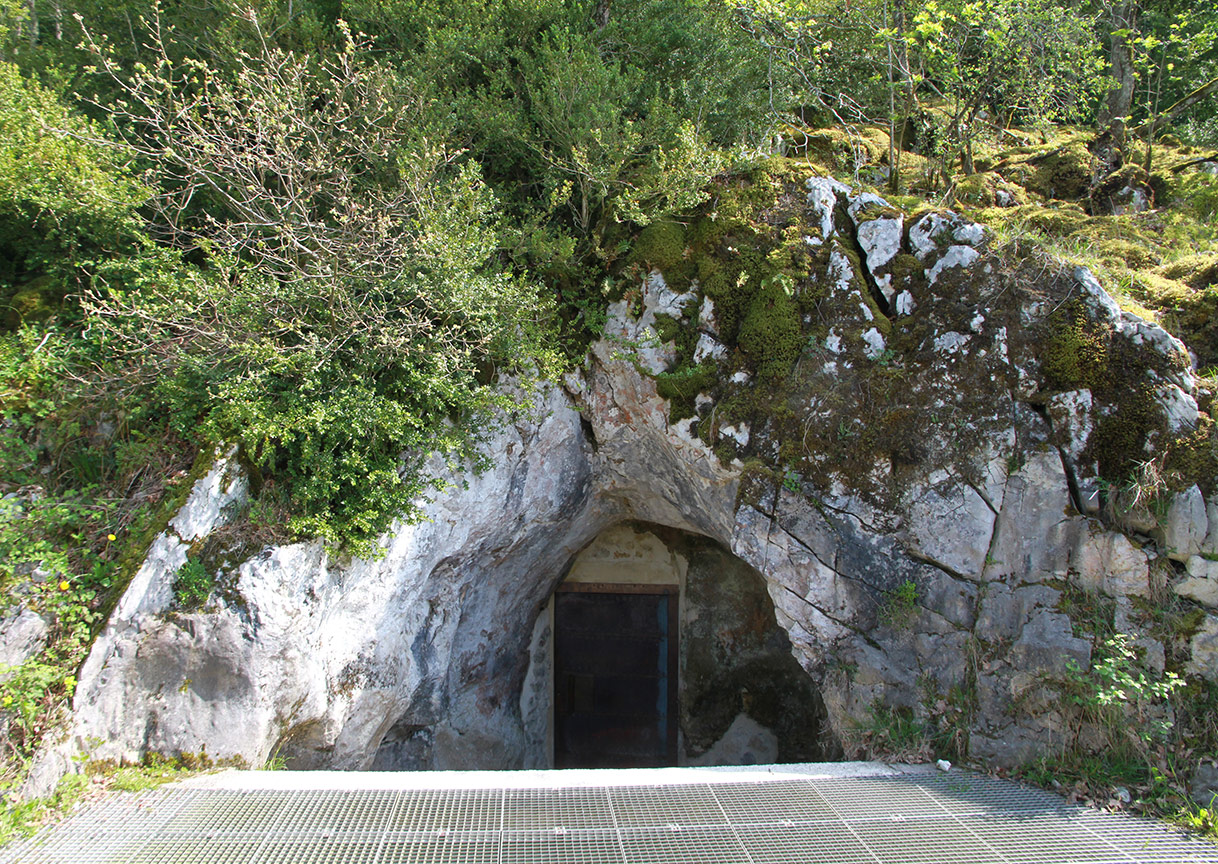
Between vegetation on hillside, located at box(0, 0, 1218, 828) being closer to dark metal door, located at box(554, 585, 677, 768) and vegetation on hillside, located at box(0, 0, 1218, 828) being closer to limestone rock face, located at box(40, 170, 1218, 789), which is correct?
limestone rock face, located at box(40, 170, 1218, 789)

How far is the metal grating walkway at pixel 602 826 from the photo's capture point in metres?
3.40

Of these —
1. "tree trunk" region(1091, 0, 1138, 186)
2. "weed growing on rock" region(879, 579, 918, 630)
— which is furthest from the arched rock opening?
"tree trunk" region(1091, 0, 1138, 186)

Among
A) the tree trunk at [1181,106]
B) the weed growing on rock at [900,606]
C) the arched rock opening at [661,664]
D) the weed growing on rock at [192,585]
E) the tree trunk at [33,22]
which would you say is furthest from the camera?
the arched rock opening at [661,664]

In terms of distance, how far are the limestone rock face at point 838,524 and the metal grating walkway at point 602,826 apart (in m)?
0.60

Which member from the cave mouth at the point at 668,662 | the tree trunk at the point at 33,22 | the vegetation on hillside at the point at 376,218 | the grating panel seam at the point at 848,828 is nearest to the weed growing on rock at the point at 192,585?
the vegetation on hillside at the point at 376,218

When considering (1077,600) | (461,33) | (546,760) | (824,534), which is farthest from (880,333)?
(546,760)

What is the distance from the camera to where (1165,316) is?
4723 mm

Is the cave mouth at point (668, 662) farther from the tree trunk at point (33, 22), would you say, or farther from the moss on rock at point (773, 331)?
the tree trunk at point (33, 22)

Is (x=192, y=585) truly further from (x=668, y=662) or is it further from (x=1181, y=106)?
(x=1181, y=106)

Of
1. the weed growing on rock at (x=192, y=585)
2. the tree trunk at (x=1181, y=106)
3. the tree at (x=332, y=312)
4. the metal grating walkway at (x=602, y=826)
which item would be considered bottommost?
Answer: the metal grating walkway at (x=602, y=826)

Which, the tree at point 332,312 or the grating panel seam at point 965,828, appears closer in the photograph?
the grating panel seam at point 965,828

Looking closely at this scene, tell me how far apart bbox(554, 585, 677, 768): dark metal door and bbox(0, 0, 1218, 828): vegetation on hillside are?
3.62 m

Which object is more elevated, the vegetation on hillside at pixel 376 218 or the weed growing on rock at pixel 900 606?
the vegetation on hillside at pixel 376 218

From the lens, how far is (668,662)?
8.16m
